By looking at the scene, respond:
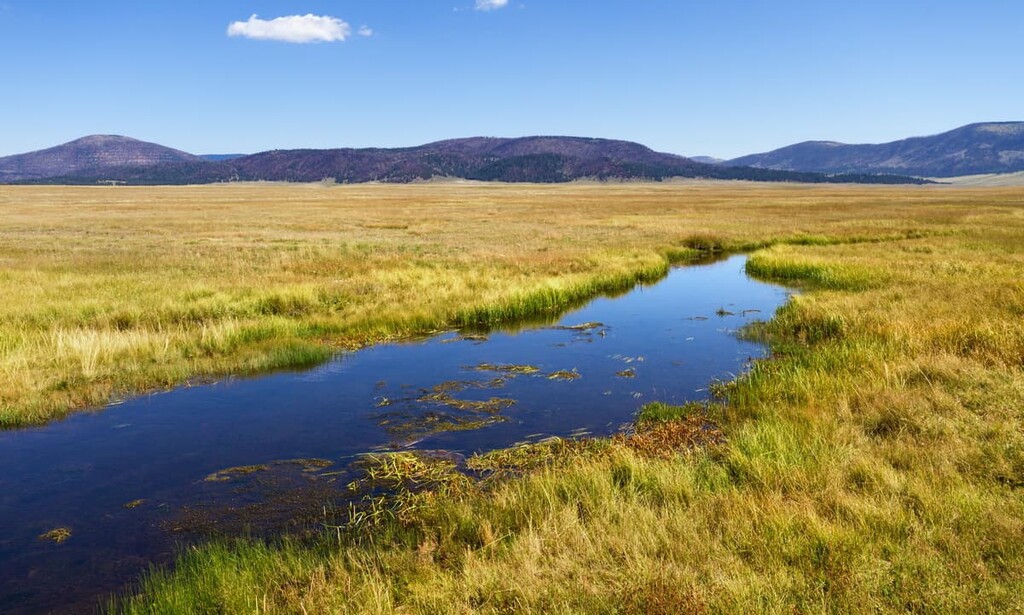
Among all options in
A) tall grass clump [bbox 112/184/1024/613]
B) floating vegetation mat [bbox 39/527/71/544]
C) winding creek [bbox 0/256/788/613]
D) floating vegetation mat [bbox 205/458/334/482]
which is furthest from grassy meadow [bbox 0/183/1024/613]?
floating vegetation mat [bbox 39/527/71/544]

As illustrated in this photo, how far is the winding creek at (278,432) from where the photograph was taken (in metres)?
7.09

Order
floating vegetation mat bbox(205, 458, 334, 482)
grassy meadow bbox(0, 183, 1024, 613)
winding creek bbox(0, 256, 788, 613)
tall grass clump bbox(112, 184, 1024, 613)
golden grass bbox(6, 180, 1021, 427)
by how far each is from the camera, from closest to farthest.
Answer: tall grass clump bbox(112, 184, 1024, 613) → grassy meadow bbox(0, 183, 1024, 613) → winding creek bbox(0, 256, 788, 613) → floating vegetation mat bbox(205, 458, 334, 482) → golden grass bbox(6, 180, 1021, 427)

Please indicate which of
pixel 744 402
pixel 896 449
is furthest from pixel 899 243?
pixel 896 449

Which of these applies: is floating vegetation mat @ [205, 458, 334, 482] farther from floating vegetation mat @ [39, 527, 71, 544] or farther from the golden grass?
the golden grass

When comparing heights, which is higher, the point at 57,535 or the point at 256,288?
the point at 256,288

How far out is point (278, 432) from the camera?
10.7m

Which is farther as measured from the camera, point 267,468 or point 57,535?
point 267,468

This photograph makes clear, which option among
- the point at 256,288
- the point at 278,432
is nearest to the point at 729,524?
the point at 278,432

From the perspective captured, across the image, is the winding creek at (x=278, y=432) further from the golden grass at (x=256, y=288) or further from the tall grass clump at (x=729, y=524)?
the golden grass at (x=256, y=288)

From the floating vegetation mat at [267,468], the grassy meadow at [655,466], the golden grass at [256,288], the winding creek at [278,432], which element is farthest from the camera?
the golden grass at [256,288]

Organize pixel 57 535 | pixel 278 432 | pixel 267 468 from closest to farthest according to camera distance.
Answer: pixel 57 535
pixel 267 468
pixel 278 432

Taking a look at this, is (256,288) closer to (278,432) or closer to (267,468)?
(278,432)

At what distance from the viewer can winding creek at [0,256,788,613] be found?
7.09m

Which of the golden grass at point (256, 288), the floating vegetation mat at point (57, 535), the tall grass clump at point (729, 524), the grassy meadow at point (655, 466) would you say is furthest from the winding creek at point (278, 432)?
the golden grass at point (256, 288)
